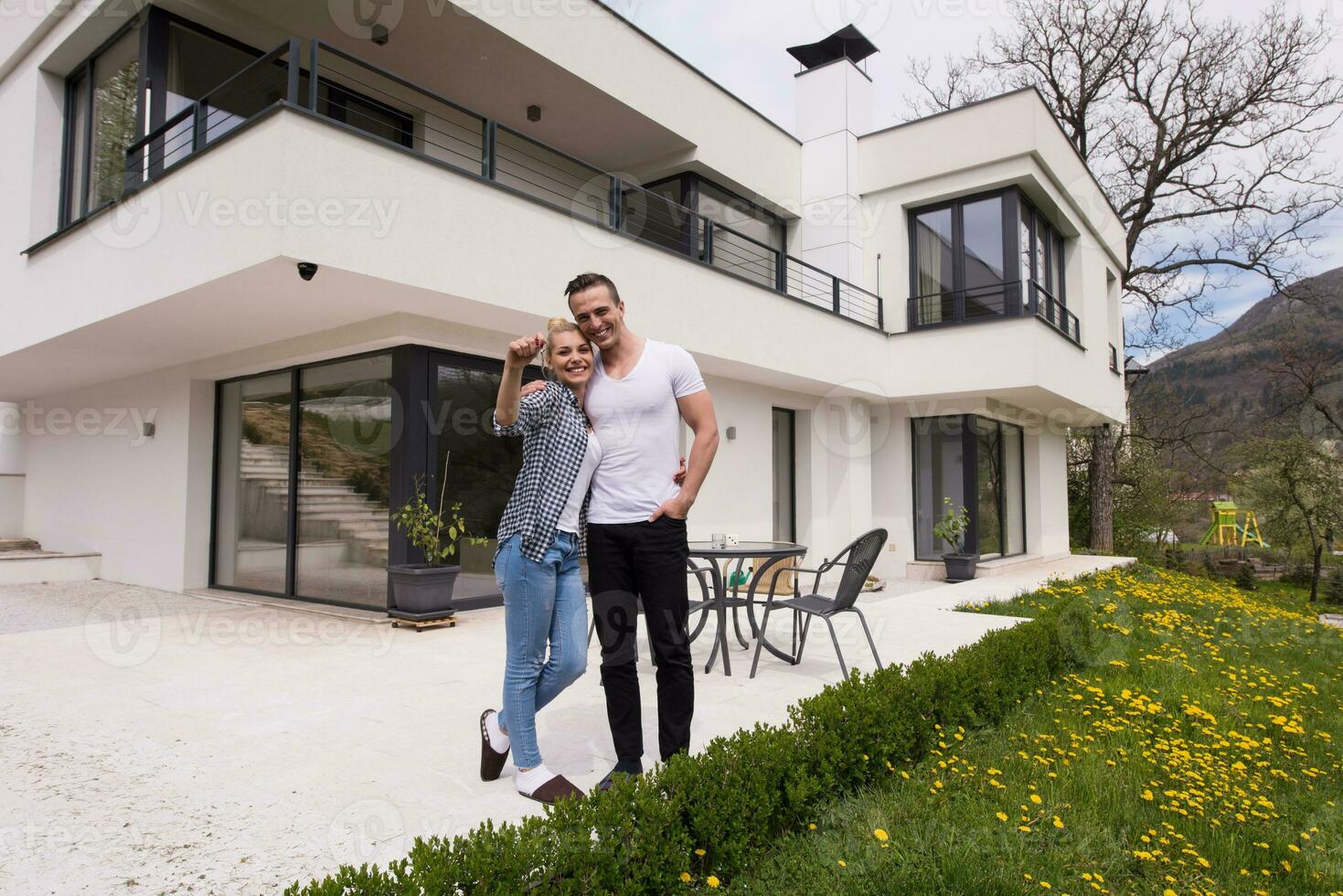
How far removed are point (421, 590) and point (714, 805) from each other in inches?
170

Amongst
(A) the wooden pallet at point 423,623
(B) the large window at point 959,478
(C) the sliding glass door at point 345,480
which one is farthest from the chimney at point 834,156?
(A) the wooden pallet at point 423,623

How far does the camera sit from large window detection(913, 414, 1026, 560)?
1138cm

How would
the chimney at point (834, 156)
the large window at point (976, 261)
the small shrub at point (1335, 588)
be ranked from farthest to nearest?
the small shrub at point (1335, 588)
the chimney at point (834, 156)
the large window at point (976, 261)

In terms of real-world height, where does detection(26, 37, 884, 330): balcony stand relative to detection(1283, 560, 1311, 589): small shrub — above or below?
above

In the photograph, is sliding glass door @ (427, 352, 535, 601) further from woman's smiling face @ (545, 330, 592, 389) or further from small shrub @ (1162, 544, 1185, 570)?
small shrub @ (1162, 544, 1185, 570)

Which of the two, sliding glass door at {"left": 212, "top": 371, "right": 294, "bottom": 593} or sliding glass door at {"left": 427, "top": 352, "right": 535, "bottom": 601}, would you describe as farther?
sliding glass door at {"left": 212, "top": 371, "right": 294, "bottom": 593}

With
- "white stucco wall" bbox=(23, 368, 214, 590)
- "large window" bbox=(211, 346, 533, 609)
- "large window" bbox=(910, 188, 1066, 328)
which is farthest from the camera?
"large window" bbox=(910, 188, 1066, 328)

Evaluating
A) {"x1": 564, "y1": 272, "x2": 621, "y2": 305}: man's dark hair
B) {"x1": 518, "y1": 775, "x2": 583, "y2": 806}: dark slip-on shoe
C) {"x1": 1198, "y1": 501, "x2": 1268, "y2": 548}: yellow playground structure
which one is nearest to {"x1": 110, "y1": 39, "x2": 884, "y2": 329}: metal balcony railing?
{"x1": 564, "y1": 272, "x2": 621, "y2": 305}: man's dark hair

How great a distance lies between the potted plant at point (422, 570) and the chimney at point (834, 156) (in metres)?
7.09

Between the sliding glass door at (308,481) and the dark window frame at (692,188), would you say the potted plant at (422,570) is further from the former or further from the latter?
the dark window frame at (692,188)

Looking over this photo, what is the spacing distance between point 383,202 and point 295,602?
397 cm

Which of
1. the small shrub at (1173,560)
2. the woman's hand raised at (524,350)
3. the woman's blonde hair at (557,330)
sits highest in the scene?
the woman's blonde hair at (557,330)

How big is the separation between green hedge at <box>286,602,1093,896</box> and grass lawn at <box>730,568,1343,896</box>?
0.09 metres

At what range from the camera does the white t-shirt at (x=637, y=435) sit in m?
2.60
